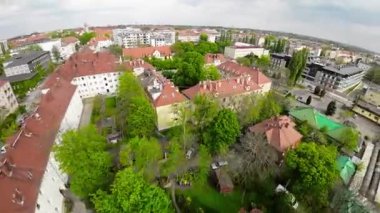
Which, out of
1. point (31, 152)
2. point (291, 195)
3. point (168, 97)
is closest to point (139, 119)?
point (168, 97)

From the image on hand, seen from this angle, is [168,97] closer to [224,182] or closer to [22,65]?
[224,182]

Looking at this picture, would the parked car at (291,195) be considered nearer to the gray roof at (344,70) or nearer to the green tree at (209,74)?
the green tree at (209,74)

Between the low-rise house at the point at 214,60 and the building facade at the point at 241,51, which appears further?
the building facade at the point at 241,51

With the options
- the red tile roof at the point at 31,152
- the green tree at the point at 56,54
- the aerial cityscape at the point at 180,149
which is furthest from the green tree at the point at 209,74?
the green tree at the point at 56,54

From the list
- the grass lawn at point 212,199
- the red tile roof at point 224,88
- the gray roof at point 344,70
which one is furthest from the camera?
the gray roof at point 344,70

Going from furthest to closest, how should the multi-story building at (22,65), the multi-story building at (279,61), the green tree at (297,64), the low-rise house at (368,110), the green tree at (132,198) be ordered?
the multi-story building at (279,61) < the multi-story building at (22,65) < the green tree at (297,64) < the low-rise house at (368,110) < the green tree at (132,198)

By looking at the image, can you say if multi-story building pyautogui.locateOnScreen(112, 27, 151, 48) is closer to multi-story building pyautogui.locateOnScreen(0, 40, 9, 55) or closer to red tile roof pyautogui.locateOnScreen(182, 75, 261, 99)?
multi-story building pyautogui.locateOnScreen(0, 40, 9, 55)

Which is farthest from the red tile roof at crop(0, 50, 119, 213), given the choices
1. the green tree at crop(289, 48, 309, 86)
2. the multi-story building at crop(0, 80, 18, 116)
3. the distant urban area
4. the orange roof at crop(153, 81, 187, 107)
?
Answer: the green tree at crop(289, 48, 309, 86)
